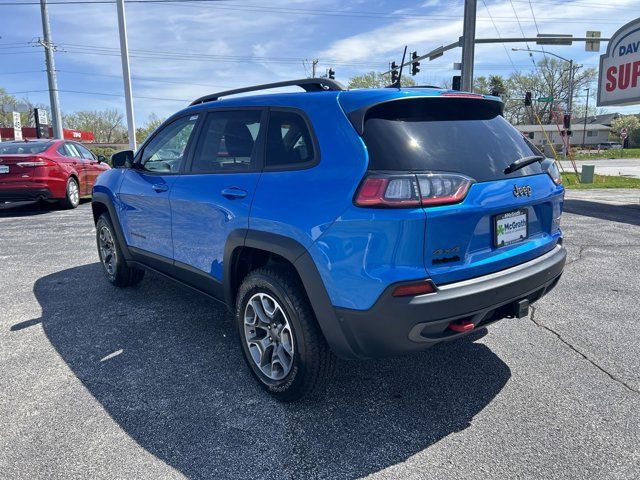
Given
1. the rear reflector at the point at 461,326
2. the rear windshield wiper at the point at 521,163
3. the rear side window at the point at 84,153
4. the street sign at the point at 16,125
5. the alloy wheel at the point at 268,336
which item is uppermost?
the street sign at the point at 16,125

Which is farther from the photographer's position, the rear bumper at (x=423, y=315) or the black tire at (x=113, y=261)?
the black tire at (x=113, y=261)

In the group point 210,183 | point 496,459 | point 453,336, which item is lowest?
point 496,459

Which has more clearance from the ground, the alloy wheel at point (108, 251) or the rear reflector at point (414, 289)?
the rear reflector at point (414, 289)

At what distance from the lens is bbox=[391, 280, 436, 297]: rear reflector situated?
2172mm

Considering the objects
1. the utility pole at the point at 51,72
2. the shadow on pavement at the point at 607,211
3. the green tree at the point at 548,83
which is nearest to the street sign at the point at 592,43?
the shadow on pavement at the point at 607,211

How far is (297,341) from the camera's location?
8.44ft

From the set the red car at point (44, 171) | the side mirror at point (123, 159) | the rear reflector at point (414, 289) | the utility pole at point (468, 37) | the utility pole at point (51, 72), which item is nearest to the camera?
the rear reflector at point (414, 289)

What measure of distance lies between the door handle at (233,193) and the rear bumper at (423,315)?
1.01 metres

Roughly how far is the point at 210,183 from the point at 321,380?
1496 mm

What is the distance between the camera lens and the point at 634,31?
12820 millimetres

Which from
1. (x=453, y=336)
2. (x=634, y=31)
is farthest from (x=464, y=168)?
(x=634, y=31)

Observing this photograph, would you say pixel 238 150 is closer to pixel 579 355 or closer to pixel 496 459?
pixel 496 459

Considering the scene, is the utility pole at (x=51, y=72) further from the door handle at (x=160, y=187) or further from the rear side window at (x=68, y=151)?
the door handle at (x=160, y=187)

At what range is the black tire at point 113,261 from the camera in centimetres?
473
